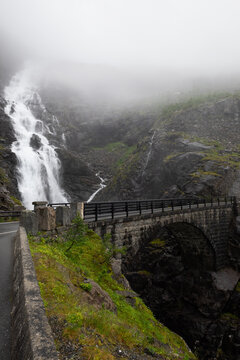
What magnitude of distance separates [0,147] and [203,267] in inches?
1599

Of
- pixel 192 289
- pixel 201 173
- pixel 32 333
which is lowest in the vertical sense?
pixel 192 289

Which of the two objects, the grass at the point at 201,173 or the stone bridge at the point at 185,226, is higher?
the grass at the point at 201,173

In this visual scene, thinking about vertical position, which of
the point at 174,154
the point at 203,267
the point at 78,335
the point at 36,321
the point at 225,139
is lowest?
the point at 203,267

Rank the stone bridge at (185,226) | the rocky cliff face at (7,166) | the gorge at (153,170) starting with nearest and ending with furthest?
the stone bridge at (185,226)
the gorge at (153,170)
the rocky cliff face at (7,166)

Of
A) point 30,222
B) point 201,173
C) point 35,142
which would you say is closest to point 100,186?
point 35,142

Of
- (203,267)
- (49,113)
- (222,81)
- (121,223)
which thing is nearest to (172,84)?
(222,81)

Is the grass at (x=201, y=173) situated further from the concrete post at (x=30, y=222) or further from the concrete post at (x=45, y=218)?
the concrete post at (x=30, y=222)

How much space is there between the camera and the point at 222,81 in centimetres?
7050

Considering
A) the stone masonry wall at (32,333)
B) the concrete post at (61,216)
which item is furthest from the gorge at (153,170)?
the stone masonry wall at (32,333)

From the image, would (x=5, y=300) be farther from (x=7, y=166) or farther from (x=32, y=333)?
(x=7, y=166)

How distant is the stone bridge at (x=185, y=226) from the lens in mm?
12539

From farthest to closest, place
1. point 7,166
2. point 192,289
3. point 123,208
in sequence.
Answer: point 7,166 < point 192,289 < point 123,208

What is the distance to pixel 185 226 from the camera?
2131 centimetres

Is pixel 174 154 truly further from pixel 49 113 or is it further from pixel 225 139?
pixel 49 113
